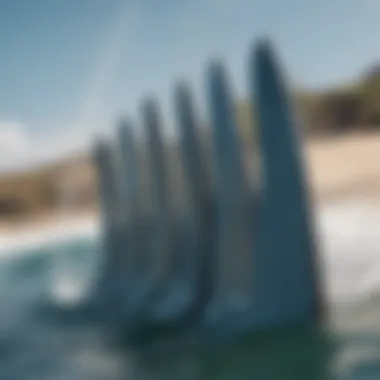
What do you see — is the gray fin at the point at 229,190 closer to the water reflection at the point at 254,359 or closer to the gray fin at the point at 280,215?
the gray fin at the point at 280,215

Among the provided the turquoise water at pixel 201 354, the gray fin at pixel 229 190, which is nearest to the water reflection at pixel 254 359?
the turquoise water at pixel 201 354

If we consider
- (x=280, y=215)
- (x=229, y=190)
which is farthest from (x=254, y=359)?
(x=229, y=190)

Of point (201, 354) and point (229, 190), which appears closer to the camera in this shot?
point (201, 354)

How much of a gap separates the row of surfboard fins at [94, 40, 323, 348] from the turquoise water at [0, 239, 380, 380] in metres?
0.67

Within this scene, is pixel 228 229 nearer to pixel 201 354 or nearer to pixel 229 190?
pixel 229 190

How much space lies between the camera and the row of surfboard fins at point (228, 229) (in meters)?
18.1

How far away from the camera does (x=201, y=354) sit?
17344mm

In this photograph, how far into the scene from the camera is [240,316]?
18.2m

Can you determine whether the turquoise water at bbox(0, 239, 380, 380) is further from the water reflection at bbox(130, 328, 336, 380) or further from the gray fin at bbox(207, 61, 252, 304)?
the gray fin at bbox(207, 61, 252, 304)

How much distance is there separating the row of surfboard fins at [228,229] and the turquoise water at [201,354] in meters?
0.67

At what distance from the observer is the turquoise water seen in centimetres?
1534

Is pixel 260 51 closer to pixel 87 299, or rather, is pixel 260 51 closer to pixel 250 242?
pixel 250 242

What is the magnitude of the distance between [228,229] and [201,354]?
2.91 m

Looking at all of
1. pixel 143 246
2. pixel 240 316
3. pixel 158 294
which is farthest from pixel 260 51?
pixel 143 246
